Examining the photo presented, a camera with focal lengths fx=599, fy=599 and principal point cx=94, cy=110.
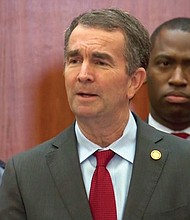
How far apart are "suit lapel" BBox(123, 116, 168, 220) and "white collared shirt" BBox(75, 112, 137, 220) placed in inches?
0.7

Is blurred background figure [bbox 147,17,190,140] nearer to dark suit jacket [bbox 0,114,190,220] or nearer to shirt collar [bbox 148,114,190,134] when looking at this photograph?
shirt collar [bbox 148,114,190,134]

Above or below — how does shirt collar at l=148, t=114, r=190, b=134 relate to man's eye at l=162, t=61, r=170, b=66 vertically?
below

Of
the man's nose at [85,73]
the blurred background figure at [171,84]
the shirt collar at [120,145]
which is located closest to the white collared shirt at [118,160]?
the shirt collar at [120,145]

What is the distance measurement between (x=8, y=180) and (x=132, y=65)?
0.32 meters

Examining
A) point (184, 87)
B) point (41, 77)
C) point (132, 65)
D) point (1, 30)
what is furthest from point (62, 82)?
point (132, 65)

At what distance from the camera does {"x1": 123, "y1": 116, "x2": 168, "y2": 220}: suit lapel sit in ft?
3.49

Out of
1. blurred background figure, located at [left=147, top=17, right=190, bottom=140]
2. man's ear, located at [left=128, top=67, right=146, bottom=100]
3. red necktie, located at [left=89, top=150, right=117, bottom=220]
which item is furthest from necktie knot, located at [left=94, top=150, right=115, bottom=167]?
blurred background figure, located at [left=147, top=17, right=190, bottom=140]

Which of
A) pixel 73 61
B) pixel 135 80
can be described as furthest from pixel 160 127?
pixel 73 61

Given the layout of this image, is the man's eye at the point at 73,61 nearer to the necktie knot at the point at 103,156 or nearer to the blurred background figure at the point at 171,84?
the necktie knot at the point at 103,156

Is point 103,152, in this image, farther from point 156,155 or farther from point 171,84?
point 171,84

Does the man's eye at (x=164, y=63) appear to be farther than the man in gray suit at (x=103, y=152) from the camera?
Yes

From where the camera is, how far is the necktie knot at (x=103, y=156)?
1.11 m

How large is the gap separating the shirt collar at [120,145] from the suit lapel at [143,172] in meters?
0.01

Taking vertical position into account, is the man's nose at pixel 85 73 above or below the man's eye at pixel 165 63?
above
